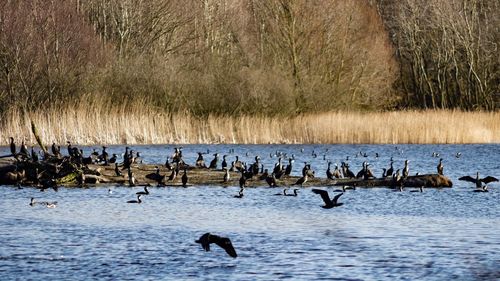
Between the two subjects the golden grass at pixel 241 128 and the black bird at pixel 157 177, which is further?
the golden grass at pixel 241 128

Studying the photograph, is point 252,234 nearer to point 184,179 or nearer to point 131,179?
point 184,179

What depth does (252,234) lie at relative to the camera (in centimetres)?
1694

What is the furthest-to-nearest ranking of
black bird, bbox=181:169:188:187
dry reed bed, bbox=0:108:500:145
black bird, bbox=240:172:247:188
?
dry reed bed, bbox=0:108:500:145
black bird, bbox=181:169:188:187
black bird, bbox=240:172:247:188

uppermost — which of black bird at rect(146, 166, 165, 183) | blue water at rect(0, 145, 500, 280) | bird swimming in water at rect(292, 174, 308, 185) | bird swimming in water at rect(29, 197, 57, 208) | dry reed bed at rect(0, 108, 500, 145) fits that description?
dry reed bed at rect(0, 108, 500, 145)

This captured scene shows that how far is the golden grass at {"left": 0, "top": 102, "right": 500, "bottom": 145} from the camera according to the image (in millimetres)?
37531

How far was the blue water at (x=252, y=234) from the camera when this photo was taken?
13.4 meters

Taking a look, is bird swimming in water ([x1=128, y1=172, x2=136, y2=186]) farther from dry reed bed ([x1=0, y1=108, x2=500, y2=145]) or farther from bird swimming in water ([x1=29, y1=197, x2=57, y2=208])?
dry reed bed ([x1=0, y1=108, x2=500, y2=145])

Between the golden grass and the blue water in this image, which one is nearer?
the blue water

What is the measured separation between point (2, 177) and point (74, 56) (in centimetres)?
1945

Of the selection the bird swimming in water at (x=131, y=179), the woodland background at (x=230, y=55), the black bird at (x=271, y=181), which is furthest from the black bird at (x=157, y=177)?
the woodland background at (x=230, y=55)

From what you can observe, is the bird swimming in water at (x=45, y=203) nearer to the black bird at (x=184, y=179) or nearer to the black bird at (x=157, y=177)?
the black bird at (x=157, y=177)

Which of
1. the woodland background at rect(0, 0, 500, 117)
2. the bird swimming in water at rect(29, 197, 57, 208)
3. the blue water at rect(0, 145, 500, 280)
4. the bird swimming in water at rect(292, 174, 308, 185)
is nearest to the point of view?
the blue water at rect(0, 145, 500, 280)

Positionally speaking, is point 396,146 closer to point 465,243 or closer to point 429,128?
point 429,128

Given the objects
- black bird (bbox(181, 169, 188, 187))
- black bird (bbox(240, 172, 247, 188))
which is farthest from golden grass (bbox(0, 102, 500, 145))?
black bird (bbox(240, 172, 247, 188))
